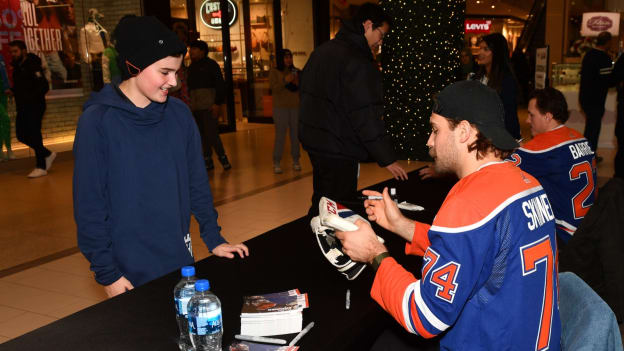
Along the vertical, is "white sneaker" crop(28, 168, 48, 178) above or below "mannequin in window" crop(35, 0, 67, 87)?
below

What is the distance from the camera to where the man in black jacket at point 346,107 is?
10.3 ft

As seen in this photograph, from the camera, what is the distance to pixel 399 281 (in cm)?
142

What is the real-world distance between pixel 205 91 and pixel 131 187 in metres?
5.39

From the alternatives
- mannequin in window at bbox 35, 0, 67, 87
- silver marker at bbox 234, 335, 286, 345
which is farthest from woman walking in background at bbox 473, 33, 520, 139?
mannequin in window at bbox 35, 0, 67, 87

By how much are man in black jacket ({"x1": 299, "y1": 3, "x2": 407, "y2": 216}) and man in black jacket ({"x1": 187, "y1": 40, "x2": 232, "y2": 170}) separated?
389 centimetres

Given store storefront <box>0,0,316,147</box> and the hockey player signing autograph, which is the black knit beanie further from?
store storefront <box>0,0,316,147</box>

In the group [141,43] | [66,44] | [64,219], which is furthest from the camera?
[66,44]

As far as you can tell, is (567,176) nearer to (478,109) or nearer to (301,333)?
(478,109)

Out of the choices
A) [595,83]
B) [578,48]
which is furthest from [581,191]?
[578,48]

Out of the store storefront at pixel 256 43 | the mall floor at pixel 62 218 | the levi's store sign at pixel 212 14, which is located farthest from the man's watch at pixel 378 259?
the levi's store sign at pixel 212 14

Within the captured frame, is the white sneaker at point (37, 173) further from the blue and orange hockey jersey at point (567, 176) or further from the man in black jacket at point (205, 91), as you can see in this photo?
the blue and orange hockey jersey at point (567, 176)

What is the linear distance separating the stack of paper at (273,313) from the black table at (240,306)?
0.02 metres

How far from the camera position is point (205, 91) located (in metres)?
7.04

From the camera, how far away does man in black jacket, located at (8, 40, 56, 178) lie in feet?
23.4
